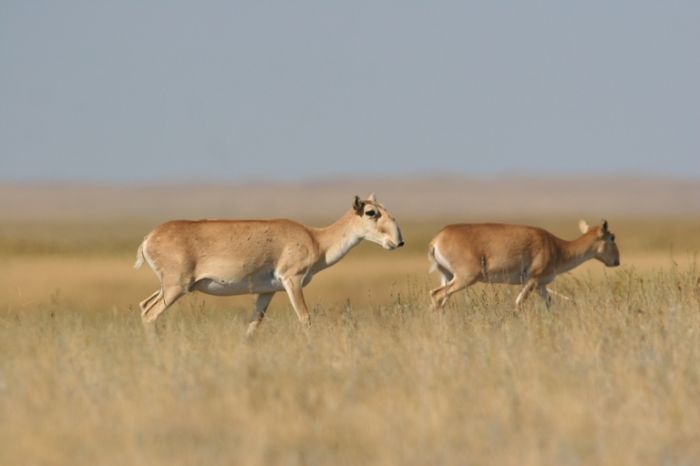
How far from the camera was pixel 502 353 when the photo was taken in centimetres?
1101

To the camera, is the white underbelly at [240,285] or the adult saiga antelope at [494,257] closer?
the white underbelly at [240,285]

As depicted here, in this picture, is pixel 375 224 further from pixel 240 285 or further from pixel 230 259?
pixel 230 259

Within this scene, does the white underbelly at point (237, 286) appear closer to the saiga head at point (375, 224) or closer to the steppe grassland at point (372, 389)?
the steppe grassland at point (372, 389)

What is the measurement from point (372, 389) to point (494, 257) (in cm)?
826

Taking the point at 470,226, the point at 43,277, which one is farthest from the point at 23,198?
the point at 470,226

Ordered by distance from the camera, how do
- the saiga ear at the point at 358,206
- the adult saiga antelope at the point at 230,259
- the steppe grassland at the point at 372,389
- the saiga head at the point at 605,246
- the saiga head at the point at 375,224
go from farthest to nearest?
the saiga head at the point at 605,246 → the saiga ear at the point at 358,206 → the saiga head at the point at 375,224 → the adult saiga antelope at the point at 230,259 → the steppe grassland at the point at 372,389

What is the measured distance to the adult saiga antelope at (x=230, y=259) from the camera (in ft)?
52.1

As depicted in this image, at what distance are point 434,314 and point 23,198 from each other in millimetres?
183699

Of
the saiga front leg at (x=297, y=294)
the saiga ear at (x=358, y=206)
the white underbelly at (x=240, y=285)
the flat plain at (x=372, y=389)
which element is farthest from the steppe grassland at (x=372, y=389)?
the saiga ear at (x=358, y=206)

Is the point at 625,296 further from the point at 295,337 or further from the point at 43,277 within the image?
the point at 43,277

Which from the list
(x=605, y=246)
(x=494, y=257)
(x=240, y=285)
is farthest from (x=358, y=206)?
(x=605, y=246)

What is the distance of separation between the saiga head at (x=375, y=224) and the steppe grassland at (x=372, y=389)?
2.35 m

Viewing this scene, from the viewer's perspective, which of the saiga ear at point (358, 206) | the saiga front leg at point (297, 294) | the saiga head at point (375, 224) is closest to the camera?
the saiga front leg at point (297, 294)

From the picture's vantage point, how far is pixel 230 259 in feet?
52.6
